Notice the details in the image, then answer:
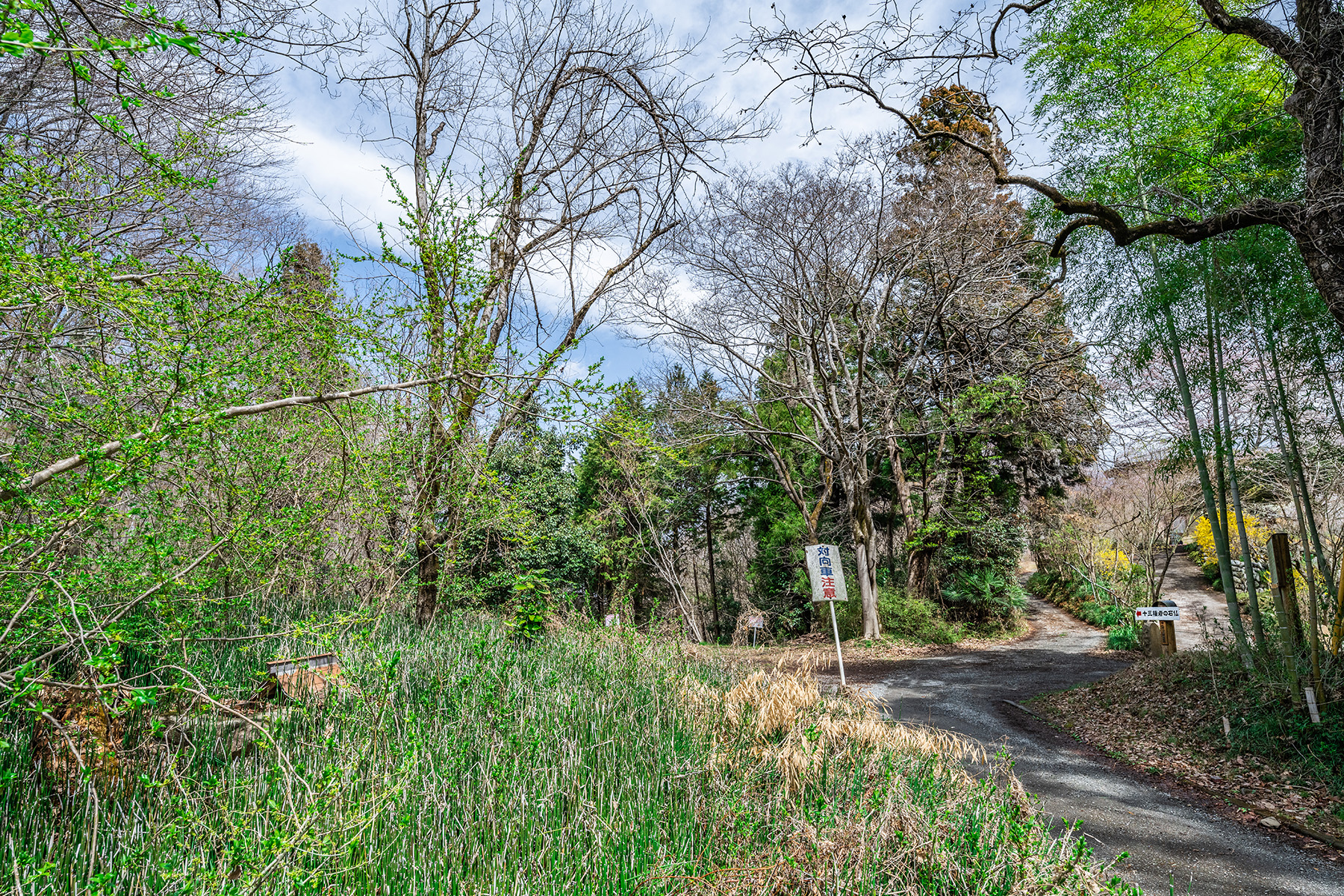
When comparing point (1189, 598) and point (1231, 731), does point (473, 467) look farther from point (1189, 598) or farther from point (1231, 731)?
point (1189, 598)

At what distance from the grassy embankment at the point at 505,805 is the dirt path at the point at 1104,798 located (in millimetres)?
1240

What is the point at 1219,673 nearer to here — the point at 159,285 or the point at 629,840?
the point at 629,840

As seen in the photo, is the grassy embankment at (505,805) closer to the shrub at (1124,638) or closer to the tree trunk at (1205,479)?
the tree trunk at (1205,479)

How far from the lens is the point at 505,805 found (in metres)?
3.05

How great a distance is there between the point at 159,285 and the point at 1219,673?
10137 mm

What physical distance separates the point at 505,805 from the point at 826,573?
19.7 ft

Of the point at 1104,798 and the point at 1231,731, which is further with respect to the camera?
the point at 1231,731

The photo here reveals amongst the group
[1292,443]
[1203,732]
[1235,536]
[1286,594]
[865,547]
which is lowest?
[1203,732]

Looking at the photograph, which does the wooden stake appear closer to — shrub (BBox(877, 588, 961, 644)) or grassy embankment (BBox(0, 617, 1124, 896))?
grassy embankment (BBox(0, 617, 1124, 896))

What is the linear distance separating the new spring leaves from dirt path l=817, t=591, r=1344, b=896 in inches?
59.2

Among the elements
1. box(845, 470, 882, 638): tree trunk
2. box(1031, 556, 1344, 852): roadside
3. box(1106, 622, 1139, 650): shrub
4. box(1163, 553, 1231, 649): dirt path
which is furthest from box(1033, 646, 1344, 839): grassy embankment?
box(845, 470, 882, 638): tree trunk

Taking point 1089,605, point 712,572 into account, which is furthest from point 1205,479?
point 712,572

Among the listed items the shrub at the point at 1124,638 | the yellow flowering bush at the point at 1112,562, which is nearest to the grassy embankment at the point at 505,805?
the shrub at the point at 1124,638

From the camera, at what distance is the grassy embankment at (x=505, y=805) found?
251 cm
